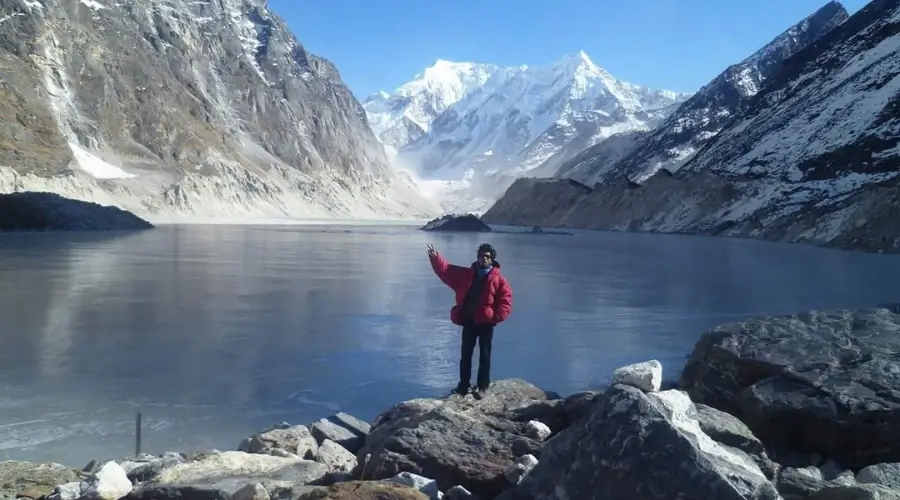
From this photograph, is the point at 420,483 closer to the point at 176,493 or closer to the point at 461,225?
the point at 176,493

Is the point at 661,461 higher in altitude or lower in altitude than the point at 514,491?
higher

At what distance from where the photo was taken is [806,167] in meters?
70.4

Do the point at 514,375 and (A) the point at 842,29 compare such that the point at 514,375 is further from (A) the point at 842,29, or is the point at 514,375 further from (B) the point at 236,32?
(B) the point at 236,32

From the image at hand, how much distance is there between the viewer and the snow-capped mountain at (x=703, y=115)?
428 feet

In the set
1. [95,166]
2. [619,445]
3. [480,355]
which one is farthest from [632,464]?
[95,166]

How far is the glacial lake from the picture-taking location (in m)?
9.07

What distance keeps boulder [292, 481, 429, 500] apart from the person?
2993mm

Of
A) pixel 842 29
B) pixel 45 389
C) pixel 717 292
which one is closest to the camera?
pixel 45 389

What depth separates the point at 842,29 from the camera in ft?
330

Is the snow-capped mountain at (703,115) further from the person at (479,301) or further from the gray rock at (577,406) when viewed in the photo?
the gray rock at (577,406)

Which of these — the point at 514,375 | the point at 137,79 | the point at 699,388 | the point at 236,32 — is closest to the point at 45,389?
the point at 514,375

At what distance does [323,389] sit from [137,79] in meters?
107

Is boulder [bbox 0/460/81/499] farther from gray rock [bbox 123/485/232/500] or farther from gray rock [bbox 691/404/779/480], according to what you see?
gray rock [bbox 691/404/779/480]

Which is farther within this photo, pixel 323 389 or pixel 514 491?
pixel 323 389
